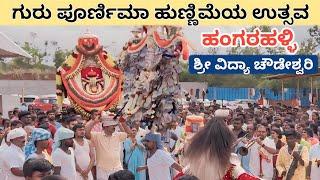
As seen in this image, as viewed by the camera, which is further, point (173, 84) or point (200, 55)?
point (200, 55)

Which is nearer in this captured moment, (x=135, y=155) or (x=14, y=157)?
(x=14, y=157)

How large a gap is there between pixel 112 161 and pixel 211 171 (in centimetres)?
476

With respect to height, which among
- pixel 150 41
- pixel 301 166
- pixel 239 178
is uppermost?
pixel 150 41

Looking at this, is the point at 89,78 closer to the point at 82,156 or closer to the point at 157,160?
the point at 82,156

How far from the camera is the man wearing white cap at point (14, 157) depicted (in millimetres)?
7406

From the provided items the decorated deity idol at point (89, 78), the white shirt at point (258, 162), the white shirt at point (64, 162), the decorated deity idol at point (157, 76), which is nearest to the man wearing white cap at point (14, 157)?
the white shirt at point (64, 162)

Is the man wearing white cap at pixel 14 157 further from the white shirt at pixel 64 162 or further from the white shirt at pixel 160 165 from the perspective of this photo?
the white shirt at pixel 160 165

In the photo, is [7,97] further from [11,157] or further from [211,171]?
[211,171]

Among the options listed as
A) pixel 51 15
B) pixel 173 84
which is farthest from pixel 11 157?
pixel 173 84

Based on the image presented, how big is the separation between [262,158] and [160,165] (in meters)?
2.50

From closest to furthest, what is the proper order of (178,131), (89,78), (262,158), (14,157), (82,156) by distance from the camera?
1. (14,157)
2. (82,156)
3. (262,158)
4. (178,131)
5. (89,78)

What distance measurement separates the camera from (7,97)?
23.8 meters

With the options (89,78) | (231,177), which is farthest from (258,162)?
(89,78)

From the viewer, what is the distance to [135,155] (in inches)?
379
